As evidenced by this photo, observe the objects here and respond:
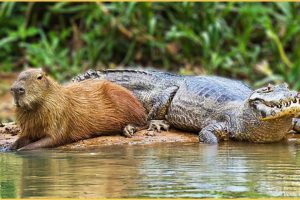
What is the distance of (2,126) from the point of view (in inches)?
388

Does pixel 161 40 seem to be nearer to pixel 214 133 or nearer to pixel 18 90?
pixel 214 133

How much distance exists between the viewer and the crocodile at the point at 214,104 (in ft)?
28.1

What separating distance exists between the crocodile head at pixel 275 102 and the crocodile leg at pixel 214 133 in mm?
374

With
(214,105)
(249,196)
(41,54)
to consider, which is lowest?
(249,196)

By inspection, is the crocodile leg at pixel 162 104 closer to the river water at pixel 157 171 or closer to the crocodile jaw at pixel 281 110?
the river water at pixel 157 171

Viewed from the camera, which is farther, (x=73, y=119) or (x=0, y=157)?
(x=73, y=119)

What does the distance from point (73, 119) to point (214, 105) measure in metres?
1.43

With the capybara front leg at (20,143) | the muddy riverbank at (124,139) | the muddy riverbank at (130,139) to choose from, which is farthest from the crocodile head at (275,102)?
the capybara front leg at (20,143)

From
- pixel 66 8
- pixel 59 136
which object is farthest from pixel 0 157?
pixel 66 8

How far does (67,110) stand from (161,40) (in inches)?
238

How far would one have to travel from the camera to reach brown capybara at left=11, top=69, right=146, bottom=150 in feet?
27.9

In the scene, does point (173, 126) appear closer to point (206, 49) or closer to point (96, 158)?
point (96, 158)

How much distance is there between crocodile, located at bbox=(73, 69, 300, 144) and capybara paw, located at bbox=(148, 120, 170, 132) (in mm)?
100

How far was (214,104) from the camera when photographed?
30.2 ft
